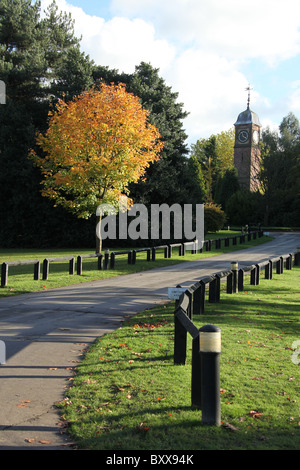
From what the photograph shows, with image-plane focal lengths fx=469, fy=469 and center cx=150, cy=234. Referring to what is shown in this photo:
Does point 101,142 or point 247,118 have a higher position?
point 247,118

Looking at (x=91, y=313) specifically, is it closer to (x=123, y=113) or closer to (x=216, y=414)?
(x=216, y=414)

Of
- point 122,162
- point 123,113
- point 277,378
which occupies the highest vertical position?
point 123,113

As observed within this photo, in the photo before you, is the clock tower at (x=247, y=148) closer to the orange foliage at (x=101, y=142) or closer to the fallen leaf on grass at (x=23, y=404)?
the orange foliage at (x=101, y=142)

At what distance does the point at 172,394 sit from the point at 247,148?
9481cm

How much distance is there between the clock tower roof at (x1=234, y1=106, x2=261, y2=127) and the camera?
10094 centimetres

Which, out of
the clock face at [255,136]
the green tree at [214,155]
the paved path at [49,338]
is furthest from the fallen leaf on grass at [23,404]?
the clock face at [255,136]

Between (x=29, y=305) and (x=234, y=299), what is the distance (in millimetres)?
5765

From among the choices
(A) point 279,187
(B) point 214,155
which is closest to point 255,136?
(B) point 214,155

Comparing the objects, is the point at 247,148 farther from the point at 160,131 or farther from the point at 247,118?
the point at 160,131

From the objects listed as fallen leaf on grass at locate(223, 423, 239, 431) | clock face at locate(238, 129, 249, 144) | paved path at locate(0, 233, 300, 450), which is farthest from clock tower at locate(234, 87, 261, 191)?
fallen leaf on grass at locate(223, 423, 239, 431)

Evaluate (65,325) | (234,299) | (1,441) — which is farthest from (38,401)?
(234,299)

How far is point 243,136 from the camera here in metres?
99.8

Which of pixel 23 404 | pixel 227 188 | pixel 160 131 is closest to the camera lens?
pixel 23 404

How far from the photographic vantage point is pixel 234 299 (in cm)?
1362
